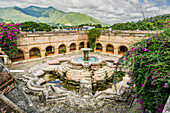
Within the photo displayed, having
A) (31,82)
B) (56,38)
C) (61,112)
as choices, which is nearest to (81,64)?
(31,82)

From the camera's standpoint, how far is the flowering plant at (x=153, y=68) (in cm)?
267

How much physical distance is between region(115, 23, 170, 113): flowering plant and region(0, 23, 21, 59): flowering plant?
14.5 m

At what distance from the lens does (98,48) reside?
87.4 feet

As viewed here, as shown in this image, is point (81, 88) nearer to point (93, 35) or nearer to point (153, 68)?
point (153, 68)

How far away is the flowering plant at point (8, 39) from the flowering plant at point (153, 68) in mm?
14539

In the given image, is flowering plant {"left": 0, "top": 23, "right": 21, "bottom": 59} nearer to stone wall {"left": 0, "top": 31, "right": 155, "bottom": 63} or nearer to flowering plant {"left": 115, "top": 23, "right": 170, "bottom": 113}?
stone wall {"left": 0, "top": 31, "right": 155, "bottom": 63}

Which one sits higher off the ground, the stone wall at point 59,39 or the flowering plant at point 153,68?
the stone wall at point 59,39

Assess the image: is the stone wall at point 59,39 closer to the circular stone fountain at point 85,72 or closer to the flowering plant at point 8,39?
the flowering plant at point 8,39

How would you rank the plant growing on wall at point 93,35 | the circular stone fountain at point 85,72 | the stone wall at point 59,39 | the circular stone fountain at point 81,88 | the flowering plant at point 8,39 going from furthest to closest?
the plant growing on wall at point 93,35
the stone wall at point 59,39
the flowering plant at point 8,39
the circular stone fountain at point 85,72
the circular stone fountain at point 81,88

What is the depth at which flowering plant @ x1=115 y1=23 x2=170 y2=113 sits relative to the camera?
2668mm

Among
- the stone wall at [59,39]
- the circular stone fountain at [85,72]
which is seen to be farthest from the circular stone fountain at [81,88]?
the stone wall at [59,39]

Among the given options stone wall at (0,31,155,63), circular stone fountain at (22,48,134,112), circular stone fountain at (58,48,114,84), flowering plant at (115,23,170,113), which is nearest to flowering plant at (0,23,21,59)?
stone wall at (0,31,155,63)

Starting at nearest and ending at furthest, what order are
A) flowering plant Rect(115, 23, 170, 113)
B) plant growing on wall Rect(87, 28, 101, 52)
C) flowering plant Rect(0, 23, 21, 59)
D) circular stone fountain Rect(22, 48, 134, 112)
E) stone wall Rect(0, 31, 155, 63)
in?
flowering plant Rect(115, 23, 170, 113), circular stone fountain Rect(22, 48, 134, 112), flowering plant Rect(0, 23, 21, 59), stone wall Rect(0, 31, 155, 63), plant growing on wall Rect(87, 28, 101, 52)

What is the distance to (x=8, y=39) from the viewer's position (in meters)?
13.3
